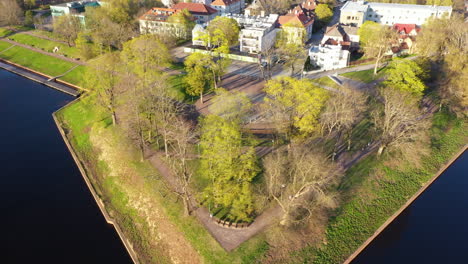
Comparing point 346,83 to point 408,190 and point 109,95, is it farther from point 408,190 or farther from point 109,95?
point 109,95

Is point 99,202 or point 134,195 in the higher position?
point 134,195

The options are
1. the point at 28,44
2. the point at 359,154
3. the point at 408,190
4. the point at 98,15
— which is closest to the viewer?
the point at 408,190

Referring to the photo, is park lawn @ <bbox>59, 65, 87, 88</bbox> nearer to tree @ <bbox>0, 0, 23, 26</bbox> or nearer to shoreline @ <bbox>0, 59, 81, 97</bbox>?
shoreline @ <bbox>0, 59, 81, 97</bbox>

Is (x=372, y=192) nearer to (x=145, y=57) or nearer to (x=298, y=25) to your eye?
(x=145, y=57)

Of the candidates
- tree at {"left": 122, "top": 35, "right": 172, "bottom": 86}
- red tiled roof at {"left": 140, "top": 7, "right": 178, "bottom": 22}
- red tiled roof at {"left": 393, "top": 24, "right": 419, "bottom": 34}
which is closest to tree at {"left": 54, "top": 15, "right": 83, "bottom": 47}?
red tiled roof at {"left": 140, "top": 7, "right": 178, "bottom": 22}

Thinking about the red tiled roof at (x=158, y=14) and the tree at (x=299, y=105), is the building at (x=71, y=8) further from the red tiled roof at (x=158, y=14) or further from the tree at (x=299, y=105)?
the tree at (x=299, y=105)

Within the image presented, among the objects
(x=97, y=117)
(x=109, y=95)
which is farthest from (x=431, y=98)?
(x=97, y=117)

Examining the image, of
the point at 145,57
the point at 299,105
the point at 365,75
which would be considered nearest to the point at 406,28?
the point at 365,75
